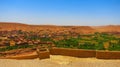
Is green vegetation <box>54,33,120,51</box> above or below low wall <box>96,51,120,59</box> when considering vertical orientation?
below

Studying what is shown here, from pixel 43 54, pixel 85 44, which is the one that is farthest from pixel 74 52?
pixel 85 44

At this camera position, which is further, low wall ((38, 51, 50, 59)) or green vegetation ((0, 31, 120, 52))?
green vegetation ((0, 31, 120, 52))

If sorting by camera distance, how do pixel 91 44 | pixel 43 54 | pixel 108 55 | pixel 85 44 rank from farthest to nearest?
pixel 91 44, pixel 85 44, pixel 43 54, pixel 108 55

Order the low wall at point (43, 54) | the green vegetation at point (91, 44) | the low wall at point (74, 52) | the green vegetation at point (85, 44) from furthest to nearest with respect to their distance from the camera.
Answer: the green vegetation at point (91, 44) → the green vegetation at point (85, 44) → the low wall at point (74, 52) → the low wall at point (43, 54)

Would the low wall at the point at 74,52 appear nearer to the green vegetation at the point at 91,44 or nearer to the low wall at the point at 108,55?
the low wall at the point at 108,55

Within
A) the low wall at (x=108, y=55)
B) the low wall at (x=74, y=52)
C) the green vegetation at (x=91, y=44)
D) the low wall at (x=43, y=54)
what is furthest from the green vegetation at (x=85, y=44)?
the low wall at (x=43, y=54)

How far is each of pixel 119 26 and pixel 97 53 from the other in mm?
94118

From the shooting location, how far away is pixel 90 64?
15.3 m

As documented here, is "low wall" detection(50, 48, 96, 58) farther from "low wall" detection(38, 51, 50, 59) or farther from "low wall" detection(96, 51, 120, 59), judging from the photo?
"low wall" detection(38, 51, 50, 59)

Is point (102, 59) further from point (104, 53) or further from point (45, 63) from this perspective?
point (45, 63)

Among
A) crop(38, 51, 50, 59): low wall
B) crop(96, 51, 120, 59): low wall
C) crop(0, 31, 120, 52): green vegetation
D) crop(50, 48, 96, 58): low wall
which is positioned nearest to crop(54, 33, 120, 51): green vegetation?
crop(0, 31, 120, 52): green vegetation

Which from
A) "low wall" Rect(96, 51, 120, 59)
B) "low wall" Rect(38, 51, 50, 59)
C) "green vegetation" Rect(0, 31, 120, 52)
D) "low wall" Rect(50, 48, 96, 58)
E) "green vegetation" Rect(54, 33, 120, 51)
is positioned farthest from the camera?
"green vegetation" Rect(54, 33, 120, 51)

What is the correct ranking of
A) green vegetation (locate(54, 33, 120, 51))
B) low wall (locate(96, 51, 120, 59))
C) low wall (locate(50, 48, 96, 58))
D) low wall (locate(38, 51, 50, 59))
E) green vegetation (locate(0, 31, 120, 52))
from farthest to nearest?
green vegetation (locate(54, 33, 120, 51))
green vegetation (locate(0, 31, 120, 52))
low wall (locate(50, 48, 96, 58))
low wall (locate(38, 51, 50, 59))
low wall (locate(96, 51, 120, 59))

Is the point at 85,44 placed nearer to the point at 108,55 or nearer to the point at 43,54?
the point at 108,55
